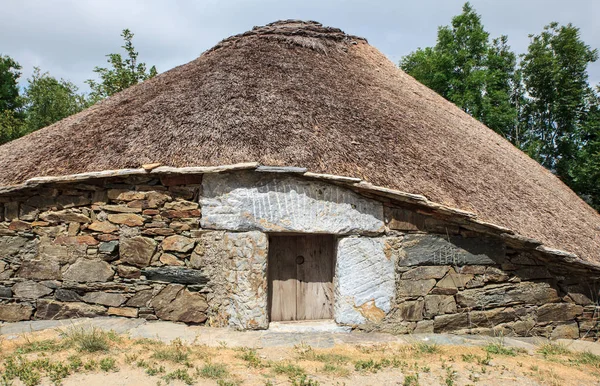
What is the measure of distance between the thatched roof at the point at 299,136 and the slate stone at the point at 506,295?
76 cm

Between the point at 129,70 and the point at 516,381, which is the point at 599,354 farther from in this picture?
the point at 129,70

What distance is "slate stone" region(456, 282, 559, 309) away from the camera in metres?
5.31

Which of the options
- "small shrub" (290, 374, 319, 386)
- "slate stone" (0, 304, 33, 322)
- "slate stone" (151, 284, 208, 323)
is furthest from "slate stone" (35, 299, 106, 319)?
"small shrub" (290, 374, 319, 386)

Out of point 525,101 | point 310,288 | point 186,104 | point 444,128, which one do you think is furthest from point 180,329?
point 525,101

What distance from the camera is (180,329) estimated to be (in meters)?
4.89

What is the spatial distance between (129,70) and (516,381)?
20.5 metres

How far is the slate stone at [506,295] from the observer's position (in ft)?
17.4

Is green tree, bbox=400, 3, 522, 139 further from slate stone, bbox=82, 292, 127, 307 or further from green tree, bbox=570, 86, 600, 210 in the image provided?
slate stone, bbox=82, 292, 127, 307

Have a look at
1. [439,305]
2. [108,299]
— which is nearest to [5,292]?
[108,299]

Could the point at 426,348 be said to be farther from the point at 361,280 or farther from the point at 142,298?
the point at 142,298

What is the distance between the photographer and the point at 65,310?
205 inches

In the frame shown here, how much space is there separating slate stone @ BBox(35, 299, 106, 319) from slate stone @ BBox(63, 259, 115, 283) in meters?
0.35

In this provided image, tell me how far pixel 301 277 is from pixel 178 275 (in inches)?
64.3

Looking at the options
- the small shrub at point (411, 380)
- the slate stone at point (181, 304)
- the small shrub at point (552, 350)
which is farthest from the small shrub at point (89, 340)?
the small shrub at point (552, 350)
